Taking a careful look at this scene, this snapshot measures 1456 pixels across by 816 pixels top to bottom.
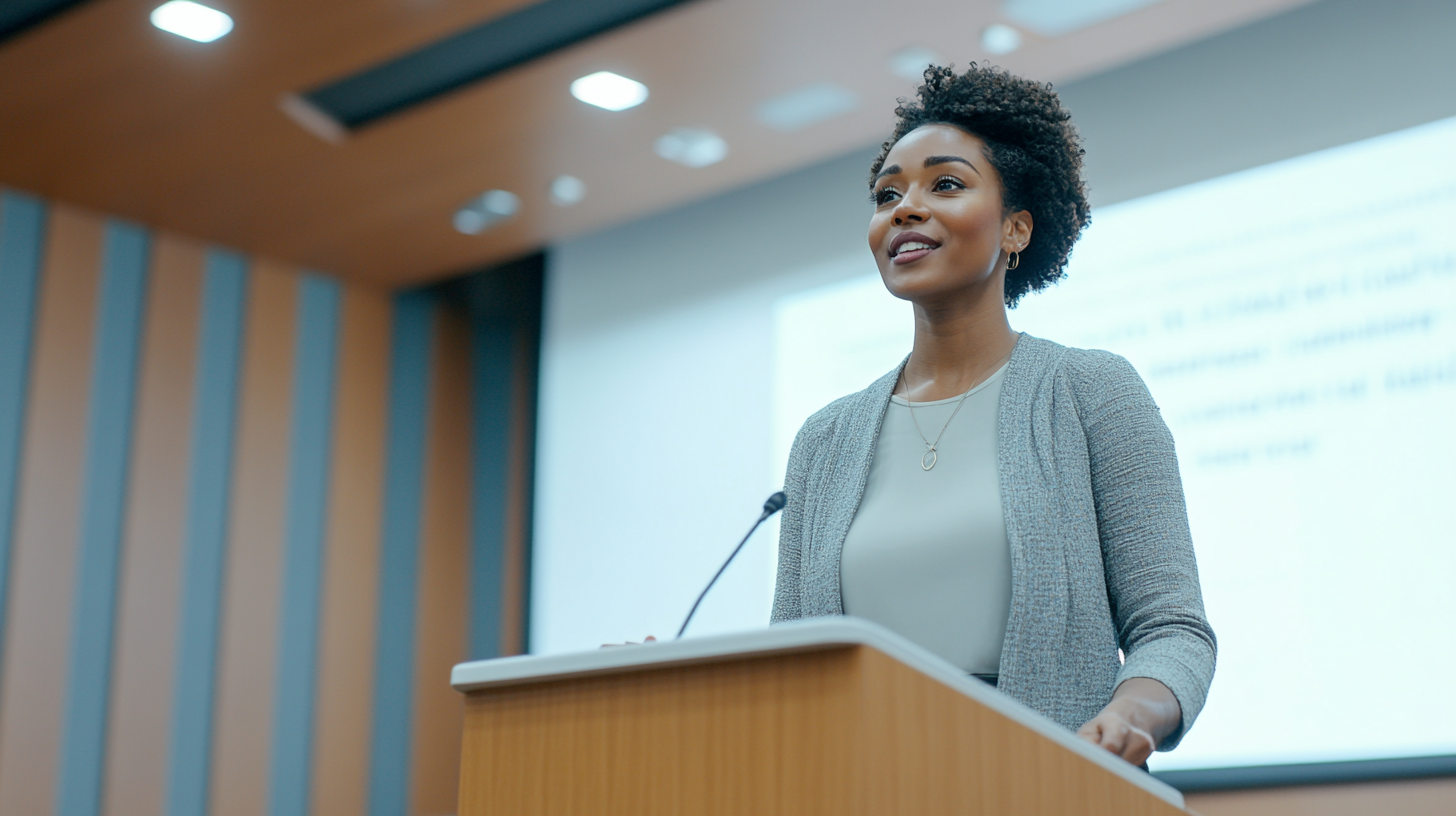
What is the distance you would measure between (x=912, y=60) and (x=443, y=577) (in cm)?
318

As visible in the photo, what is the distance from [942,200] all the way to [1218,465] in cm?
251

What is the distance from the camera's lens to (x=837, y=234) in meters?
4.85

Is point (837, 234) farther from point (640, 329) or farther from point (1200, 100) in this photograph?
point (1200, 100)

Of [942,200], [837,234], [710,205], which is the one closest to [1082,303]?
[837,234]

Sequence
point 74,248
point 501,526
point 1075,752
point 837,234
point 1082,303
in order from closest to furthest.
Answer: point 1075,752, point 1082,303, point 837,234, point 74,248, point 501,526

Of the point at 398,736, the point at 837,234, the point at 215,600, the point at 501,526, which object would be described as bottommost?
the point at 398,736

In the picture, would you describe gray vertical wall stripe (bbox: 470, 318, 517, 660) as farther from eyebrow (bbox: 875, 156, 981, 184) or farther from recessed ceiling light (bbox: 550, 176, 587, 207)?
eyebrow (bbox: 875, 156, 981, 184)

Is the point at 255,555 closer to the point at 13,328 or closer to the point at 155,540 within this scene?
the point at 155,540

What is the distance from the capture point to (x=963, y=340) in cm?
157

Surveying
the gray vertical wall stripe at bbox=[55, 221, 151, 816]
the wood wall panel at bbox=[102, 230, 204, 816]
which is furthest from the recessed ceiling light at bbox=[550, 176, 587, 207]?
the gray vertical wall stripe at bbox=[55, 221, 151, 816]

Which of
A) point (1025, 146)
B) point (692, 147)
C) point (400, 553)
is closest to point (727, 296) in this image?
point (692, 147)

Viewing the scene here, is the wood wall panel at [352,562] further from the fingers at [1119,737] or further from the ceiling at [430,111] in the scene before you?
the fingers at [1119,737]

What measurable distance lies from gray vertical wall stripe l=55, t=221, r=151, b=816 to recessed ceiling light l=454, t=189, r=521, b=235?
1.23 metres

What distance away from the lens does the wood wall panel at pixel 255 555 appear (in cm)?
533
